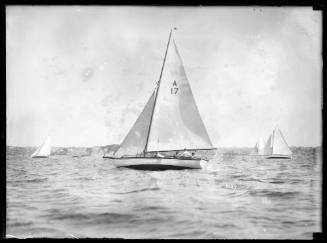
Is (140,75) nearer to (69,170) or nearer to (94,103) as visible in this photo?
(94,103)

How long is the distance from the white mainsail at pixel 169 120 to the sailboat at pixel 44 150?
1.18 meters

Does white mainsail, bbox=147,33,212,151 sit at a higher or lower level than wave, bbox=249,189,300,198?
higher

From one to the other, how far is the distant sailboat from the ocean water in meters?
0.25

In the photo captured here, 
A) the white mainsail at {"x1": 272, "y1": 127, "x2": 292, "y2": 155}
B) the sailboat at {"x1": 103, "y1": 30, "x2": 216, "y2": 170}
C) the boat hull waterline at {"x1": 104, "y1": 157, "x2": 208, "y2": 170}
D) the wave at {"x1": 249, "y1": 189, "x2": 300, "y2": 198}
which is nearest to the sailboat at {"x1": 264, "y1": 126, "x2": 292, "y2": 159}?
the white mainsail at {"x1": 272, "y1": 127, "x2": 292, "y2": 155}

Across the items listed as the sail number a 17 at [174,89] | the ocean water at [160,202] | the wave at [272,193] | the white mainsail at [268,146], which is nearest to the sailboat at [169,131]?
the sail number a 17 at [174,89]

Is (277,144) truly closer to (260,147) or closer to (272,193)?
(260,147)

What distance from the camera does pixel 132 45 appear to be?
611 cm

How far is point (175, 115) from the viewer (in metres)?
7.60

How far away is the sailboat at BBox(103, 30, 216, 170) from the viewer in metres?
6.33

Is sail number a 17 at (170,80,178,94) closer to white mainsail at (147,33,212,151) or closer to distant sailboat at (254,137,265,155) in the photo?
white mainsail at (147,33,212,151)

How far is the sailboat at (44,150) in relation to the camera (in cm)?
577

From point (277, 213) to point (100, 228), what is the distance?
276 cm

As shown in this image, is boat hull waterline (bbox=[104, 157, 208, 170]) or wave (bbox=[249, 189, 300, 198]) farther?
boat hull waterline (bbox=[104, 157, 208, 170])

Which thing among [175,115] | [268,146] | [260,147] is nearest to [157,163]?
[175,115]
